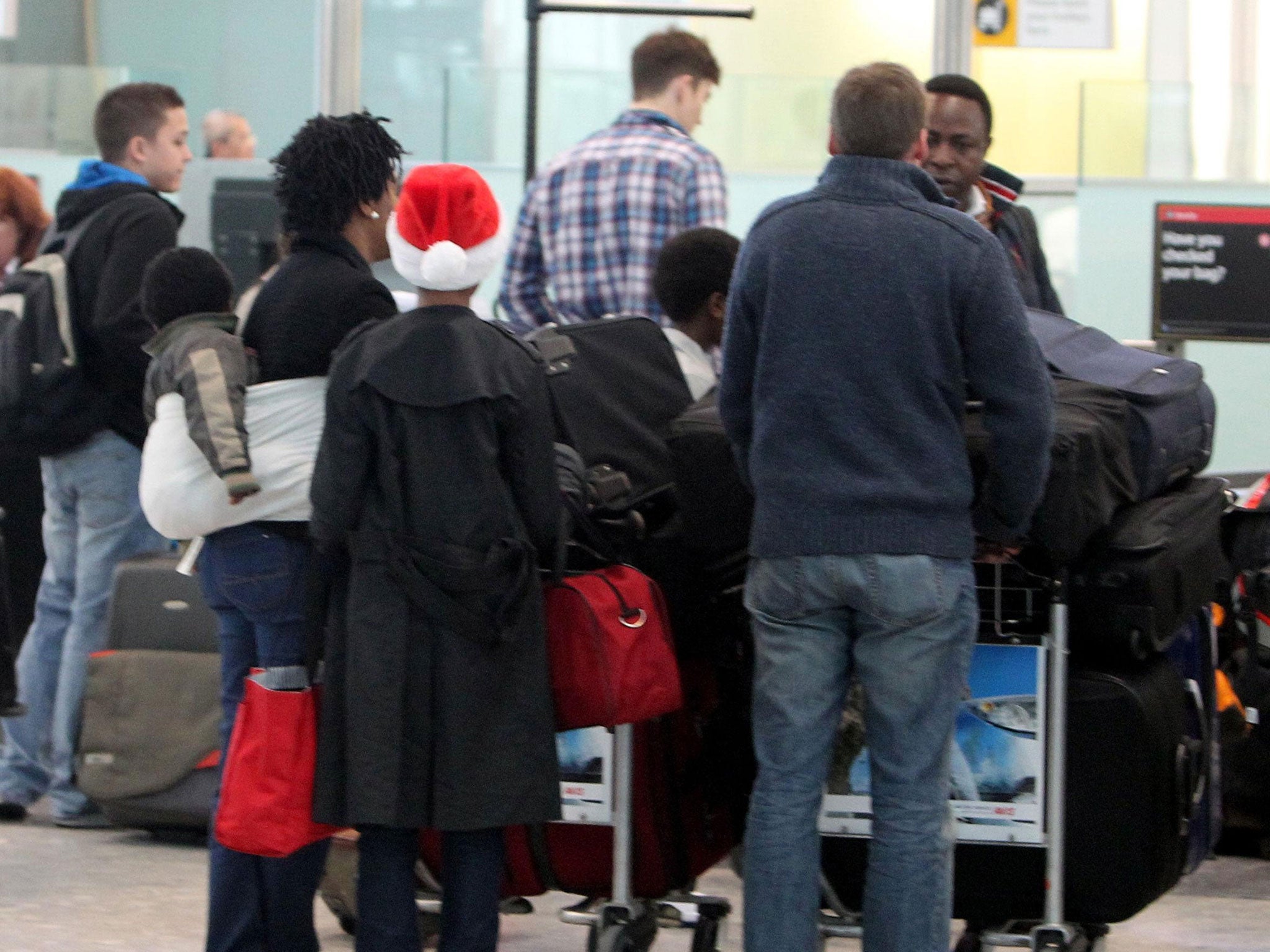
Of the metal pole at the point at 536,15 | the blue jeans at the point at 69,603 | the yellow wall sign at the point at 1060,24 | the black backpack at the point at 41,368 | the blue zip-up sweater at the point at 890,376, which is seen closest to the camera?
the blue zip-up sweater at the point at 890,376

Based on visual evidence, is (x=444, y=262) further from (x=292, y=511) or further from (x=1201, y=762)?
(x=1201, y=762)

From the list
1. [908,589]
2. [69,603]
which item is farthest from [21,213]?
[908,589]

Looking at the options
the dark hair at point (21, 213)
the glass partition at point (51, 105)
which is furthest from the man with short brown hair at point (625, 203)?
the glass partition at point (51, 105)

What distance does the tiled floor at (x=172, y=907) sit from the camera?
4504 millimetres

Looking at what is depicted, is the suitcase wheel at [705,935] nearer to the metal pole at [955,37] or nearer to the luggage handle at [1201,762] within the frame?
the luggage handle at [1201,762]

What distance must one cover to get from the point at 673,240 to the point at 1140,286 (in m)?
3.08

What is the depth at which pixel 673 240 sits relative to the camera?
4.38 metres

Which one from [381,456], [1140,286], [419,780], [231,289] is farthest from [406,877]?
[1140,286]

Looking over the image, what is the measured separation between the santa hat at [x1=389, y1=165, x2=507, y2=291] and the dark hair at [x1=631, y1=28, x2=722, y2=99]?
1.95 metres

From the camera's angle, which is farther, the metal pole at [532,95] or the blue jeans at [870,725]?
the metal pole at [532,95]

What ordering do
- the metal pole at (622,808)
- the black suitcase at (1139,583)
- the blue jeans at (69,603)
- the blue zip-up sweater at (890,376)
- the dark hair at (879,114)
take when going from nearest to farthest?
the blue zip-up sweater at (890,376), the dark hair at (879,114), the black suitcase at (1139,583), the metal pole at (622,808), the blue jeans at (69,603)

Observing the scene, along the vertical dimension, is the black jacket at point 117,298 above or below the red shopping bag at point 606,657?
above

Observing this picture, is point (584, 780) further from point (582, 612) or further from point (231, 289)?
point (231, 289)

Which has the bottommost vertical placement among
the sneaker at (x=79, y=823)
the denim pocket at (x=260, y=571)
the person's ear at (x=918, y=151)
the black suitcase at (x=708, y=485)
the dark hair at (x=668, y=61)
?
the sneaker at (x=79, y=823)
